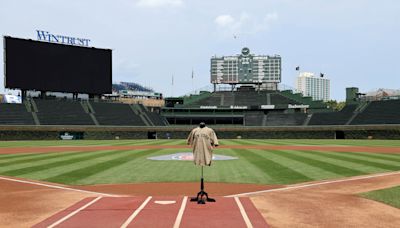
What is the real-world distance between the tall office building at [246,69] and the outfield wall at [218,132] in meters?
39.7

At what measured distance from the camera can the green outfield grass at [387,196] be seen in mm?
12284

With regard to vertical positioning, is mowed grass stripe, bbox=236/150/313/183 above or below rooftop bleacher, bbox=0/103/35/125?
below

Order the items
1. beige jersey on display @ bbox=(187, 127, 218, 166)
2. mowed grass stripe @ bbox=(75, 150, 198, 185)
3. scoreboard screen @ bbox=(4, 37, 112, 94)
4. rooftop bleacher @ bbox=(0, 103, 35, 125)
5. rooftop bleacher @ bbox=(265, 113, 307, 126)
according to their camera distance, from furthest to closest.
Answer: rooftop bleacher @ bbox=(265, 113, 307, 126) < scoreboard screen @ bbox=(4, 37, 112, 94) < rooftop bleacher @ bbox=(0, 103, 35, 125) < mowed grass stripe @ bbox=(75, 150, 198, 185) < beige jersey on display @ bbox=(187, 127, 218, 166)

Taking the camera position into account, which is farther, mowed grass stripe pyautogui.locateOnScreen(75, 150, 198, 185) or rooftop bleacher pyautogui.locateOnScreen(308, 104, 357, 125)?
rooftop bleacher pyautogui.locateOnScreen(308, 104, 357, 125)

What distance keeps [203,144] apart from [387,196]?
21.9 ft

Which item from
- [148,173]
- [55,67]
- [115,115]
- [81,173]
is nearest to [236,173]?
[148,173]

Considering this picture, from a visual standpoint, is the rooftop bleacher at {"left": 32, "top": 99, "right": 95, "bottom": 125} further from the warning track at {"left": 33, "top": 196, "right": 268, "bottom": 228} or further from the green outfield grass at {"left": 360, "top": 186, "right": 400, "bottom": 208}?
the green outfield grass at {"left": 360, "top": 186, "right": 400, "bottom": 208}

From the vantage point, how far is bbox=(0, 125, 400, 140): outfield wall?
62353mm

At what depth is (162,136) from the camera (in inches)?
2884

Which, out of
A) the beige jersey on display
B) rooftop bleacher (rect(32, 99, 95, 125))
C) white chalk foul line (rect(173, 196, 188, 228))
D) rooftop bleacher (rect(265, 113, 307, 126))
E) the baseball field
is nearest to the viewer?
white chalk foul line (rect(173, 196, 188, 228))

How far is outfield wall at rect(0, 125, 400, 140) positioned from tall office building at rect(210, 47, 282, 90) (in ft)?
130

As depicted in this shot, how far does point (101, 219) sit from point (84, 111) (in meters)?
69.2

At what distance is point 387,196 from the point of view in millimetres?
13281

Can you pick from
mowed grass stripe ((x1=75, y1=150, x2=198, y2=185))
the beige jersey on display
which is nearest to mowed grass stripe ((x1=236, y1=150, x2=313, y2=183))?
mowed grass stripe ((x1=75, y1=150, x2=198, y2=185))
